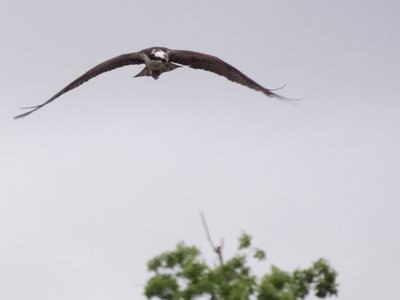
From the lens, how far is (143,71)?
140 ft

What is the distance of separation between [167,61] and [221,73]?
1.46 m

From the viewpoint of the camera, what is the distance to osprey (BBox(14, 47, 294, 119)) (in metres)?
42.7

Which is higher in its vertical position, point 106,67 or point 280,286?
point 106,67

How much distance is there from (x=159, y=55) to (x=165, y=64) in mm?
255

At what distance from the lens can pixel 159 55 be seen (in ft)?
141

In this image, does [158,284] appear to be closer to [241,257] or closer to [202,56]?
[241,257]

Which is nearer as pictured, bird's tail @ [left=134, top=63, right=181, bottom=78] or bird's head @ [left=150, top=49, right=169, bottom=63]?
bird's tail @ [left=134, top=63, right=181, bottom=78]

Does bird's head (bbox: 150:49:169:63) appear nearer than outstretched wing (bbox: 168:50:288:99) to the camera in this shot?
Yes

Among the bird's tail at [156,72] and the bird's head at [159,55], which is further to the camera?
the bird's head at [159,55]

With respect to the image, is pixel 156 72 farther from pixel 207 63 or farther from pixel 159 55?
pixel 207 63

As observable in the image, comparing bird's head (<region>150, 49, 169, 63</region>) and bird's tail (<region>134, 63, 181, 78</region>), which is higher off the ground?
bird's head (<region>150, 49, 169, 63</region>)

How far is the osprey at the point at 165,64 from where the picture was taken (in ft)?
140

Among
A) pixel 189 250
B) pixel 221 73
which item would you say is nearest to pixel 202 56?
pixel 221 73

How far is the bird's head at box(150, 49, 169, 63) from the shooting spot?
140ft
